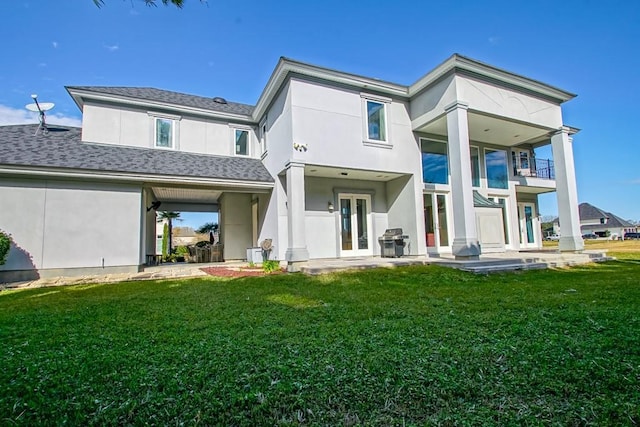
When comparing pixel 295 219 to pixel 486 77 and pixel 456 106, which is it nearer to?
pixel 456 106

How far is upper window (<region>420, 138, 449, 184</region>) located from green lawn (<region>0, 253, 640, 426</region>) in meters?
6.79

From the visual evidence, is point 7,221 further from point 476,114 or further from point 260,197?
point 476,114

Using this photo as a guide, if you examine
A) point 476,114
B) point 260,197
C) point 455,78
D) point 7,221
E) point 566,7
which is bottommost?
point 7,221

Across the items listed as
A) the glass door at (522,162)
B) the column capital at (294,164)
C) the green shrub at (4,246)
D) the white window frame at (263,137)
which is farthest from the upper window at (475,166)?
the green shrub at (4,246)

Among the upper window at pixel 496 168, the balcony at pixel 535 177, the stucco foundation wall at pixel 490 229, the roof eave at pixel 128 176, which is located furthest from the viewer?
the balcony at pixel 535 177

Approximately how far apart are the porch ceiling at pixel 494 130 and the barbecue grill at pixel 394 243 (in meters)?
3.56

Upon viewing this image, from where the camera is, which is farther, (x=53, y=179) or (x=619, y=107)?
(x=619, y=107)

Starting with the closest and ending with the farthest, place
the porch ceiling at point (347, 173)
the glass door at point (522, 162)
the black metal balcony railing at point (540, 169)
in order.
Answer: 1. the porch ceiling at point (347, 173)
2. the glass door at point (522, 162)
3. the black metal balcony railing at point (540, 169)

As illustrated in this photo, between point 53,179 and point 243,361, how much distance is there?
9.18 m

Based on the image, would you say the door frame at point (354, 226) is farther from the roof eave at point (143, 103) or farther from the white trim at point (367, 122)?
the roof eave at point (143, 103)

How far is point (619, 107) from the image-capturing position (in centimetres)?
1780

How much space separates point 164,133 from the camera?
11.5 meters

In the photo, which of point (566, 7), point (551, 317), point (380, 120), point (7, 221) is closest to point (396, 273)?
point (551, 317)

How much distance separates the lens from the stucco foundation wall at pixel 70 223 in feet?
27.1
